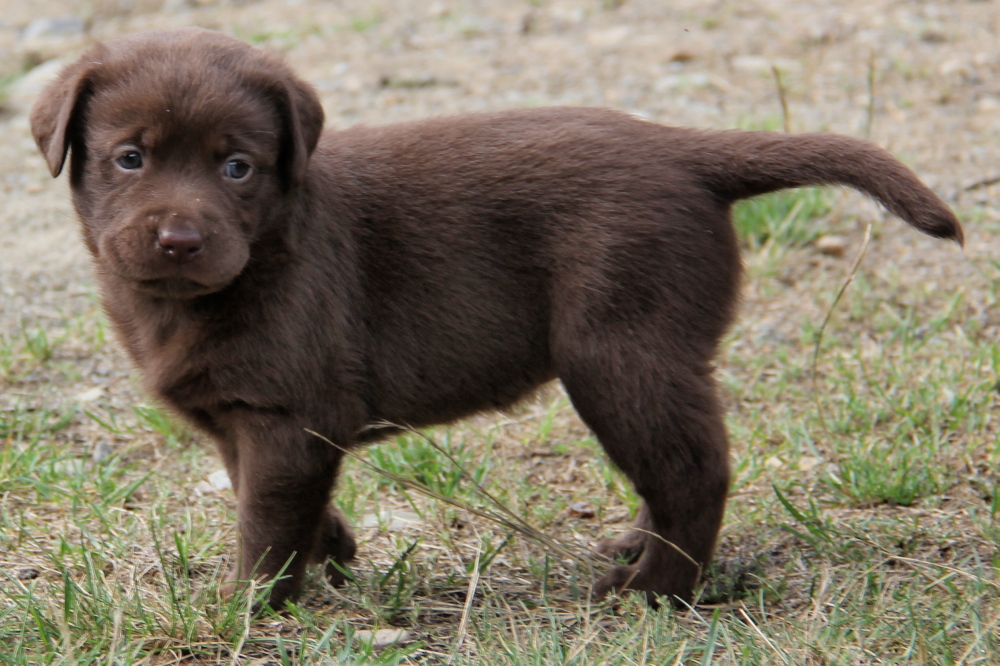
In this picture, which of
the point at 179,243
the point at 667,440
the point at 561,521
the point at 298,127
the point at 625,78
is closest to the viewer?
the point at 179,243

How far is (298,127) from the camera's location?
9.91 ft

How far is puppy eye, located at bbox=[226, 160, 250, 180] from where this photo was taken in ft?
9.73

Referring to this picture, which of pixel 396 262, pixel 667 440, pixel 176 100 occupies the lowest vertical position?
pixel 667 440

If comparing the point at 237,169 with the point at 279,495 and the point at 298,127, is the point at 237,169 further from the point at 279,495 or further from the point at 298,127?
the point at 279,495

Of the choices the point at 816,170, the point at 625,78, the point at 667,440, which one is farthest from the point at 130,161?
the point at 625,78

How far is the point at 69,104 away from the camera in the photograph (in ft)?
9.57

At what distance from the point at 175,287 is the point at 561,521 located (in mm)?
1609

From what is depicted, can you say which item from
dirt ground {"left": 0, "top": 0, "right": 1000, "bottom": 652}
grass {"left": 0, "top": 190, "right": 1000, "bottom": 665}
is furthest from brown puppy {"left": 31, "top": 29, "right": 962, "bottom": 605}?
dirt ground {"left": 0, "top": 0, "right": 1000, "bottom": 652}

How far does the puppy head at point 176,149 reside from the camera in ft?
9.27

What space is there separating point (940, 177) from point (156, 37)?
416 centimetres

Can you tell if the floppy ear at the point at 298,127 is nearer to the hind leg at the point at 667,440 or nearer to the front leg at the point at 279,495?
the front leg at the point at 279,495

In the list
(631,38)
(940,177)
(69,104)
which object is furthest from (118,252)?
(631,38)

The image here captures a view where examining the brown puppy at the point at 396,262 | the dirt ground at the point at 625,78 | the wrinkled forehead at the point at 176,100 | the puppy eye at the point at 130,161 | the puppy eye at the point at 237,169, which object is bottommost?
the dirt ground at the point at 625,78

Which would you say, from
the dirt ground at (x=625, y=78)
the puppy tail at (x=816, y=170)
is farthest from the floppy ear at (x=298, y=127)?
the dirt ground at (x=625, y=78)
